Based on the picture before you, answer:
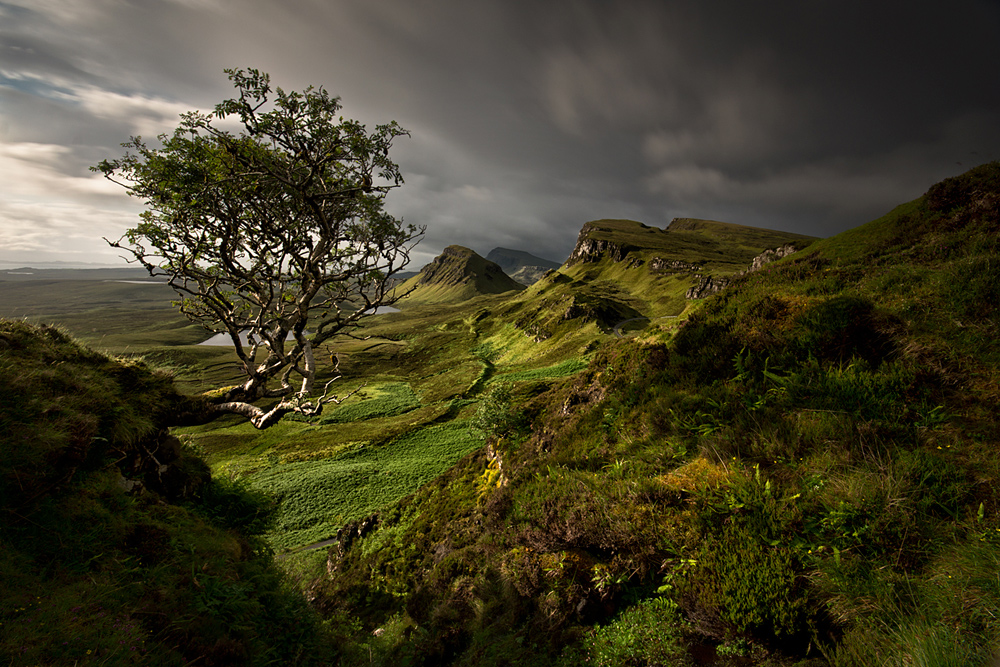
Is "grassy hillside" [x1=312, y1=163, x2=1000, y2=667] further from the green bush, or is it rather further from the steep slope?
the steep slope

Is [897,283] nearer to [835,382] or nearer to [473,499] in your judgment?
[835,382]

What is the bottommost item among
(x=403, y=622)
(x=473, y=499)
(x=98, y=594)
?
(x=403, y=622)

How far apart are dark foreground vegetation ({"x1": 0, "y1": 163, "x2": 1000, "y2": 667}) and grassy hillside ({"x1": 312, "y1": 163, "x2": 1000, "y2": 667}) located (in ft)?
0.15

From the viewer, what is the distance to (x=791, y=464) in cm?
728

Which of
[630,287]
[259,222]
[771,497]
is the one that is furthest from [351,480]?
[630,287]

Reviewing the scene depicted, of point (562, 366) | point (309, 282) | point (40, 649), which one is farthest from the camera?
point (562, 366)

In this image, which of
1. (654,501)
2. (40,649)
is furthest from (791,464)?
(40,649)

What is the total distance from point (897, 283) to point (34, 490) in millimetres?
21607

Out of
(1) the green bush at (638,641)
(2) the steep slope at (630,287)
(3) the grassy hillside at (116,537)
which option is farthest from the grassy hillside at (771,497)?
(2) the steep slope at (630,287)

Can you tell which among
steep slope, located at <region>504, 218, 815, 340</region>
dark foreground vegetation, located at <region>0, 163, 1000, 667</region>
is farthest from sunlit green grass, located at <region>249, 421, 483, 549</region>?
steep slope, located at <region>504, 218, 815, 340</region>

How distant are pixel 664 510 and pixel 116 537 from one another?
11.1 m

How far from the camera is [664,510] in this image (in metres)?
7.79

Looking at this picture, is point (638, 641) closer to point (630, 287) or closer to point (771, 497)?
point (771, 497)

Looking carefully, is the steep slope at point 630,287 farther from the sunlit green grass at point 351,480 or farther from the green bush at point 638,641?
the green bush at point 638,641
